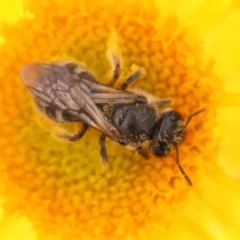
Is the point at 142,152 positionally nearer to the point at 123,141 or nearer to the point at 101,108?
the point at 123,141

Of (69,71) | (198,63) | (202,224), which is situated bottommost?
(202,224)

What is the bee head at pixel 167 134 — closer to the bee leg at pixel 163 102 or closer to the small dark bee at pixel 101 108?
the small dark bee at pixel 101 108

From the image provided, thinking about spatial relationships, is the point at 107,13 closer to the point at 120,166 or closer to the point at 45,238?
the point at 120,166

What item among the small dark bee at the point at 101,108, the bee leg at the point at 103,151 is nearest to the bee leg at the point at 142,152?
the small dark bee at the point at 101,108

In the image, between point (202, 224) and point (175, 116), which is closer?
point (175, 116)

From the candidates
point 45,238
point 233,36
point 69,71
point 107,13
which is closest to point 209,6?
point 233,36
